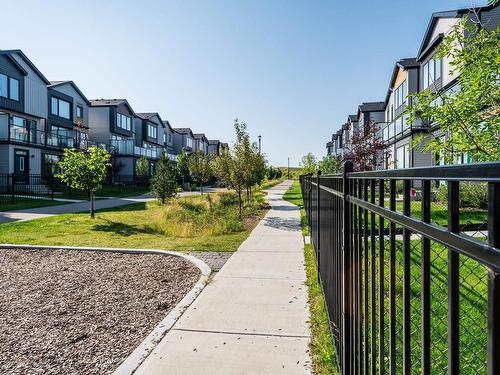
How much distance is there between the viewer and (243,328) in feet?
13.6

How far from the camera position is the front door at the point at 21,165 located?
28609 millimetres

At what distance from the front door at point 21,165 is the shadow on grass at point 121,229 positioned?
20.9 metres

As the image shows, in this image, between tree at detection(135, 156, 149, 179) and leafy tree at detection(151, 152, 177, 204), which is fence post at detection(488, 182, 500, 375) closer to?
leafy tree at detection(151, 152, 177, 204)

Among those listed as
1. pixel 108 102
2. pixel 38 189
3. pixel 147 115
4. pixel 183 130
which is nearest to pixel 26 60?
pixel 38 189

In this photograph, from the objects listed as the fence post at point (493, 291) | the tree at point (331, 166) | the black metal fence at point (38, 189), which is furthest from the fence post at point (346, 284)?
the tree at point (331, 166)

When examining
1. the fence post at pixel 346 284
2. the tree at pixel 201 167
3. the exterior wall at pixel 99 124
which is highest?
the exterior wall at pixel 99 124

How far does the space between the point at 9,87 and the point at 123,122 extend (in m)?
18.3

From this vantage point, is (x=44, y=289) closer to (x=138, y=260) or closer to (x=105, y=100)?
(x=138, y=260)

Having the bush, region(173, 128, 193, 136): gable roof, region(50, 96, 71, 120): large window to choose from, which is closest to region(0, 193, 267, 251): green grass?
the bush

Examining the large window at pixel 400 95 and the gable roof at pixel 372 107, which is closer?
the large window at pixel 400 95

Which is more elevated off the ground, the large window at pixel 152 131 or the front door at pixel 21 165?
the large window at pixel 152 131

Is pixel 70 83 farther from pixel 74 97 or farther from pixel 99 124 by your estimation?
pixel 99 124

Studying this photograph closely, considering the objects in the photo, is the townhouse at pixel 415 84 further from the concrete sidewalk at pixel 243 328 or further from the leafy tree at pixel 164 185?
the concrete sidewalk at pixel 243 328

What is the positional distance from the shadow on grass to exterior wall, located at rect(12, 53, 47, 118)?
937 inches
